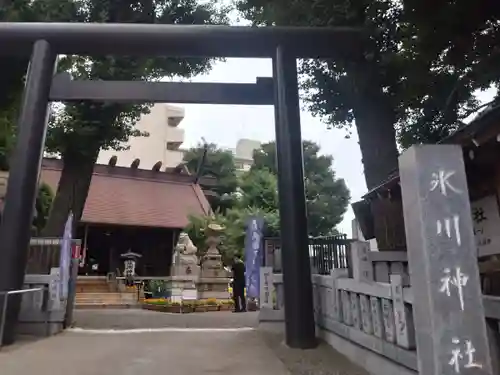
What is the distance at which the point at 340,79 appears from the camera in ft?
33.2

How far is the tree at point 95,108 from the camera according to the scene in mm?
12328

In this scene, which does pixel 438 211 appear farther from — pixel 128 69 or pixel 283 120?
pixel 128 69

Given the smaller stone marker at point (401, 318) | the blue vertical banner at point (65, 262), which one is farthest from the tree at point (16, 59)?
the smaller stone marker at point (401, 318)

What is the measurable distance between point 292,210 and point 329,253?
1.61 m

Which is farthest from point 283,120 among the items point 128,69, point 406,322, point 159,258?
point 159,258

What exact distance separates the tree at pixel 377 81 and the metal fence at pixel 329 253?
59.5 inches

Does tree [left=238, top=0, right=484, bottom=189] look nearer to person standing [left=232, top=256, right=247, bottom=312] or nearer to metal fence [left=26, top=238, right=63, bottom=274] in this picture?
person standing [left=232, top=256, right=247, bottom=312]

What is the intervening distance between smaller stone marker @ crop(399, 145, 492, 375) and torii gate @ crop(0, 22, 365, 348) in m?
4.34

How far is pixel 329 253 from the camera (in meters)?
8.30

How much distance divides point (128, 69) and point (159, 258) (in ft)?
39.3

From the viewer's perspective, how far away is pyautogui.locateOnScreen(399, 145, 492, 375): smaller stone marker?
7.93 ft

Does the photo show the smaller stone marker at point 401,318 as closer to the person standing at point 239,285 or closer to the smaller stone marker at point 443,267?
the smaller stone marker at point 443,267

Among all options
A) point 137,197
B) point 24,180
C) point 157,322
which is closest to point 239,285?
point 157,322

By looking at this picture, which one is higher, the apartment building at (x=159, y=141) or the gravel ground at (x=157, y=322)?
the apartment building at (x=159, y=141)
